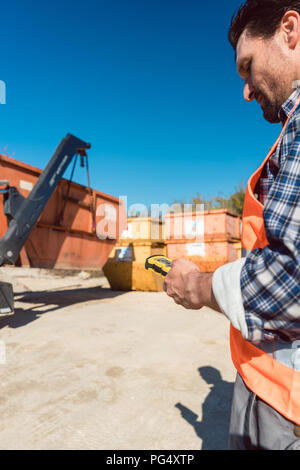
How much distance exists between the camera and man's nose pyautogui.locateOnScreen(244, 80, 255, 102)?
1099 millimetres

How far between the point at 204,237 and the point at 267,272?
387 inches

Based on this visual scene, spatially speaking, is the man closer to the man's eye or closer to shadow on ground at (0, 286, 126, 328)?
the man's eye

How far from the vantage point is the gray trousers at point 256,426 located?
85 cm

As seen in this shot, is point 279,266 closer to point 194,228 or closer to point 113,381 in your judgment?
point 113,381

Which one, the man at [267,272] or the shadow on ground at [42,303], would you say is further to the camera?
the shadow on ground at [42,303]

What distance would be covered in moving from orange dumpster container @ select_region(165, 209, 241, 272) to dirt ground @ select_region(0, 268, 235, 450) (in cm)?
413

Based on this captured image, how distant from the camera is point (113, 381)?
325 centimetres

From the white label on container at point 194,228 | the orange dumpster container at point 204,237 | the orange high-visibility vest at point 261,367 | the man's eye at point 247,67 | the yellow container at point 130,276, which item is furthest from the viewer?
the white label on container at point 194,228

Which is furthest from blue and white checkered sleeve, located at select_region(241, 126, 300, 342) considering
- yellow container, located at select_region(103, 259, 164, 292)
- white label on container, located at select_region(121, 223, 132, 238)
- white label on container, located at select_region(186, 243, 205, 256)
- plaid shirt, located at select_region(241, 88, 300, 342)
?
white label on container, located at select_region(121, 223, 132, 238)

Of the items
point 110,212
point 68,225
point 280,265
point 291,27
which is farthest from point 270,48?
point 110,212

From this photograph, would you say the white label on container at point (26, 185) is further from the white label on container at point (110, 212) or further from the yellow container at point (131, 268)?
the yellow container at point (131, 268)

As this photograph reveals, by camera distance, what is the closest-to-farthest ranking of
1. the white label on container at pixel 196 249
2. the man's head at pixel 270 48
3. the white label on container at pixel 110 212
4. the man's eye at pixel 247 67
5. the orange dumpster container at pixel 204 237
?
the man's head at pixel 270 48
the man's eye at pixel 247 67
the white label on container at pixel 110 212
the orange dumpster container at pixel 204 237
the white label on container at pixel 196 249

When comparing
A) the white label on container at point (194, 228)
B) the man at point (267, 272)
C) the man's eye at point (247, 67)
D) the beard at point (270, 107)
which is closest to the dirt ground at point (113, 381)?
the man at point (267, 272)

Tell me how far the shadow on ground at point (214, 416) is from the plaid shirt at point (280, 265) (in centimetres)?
188
